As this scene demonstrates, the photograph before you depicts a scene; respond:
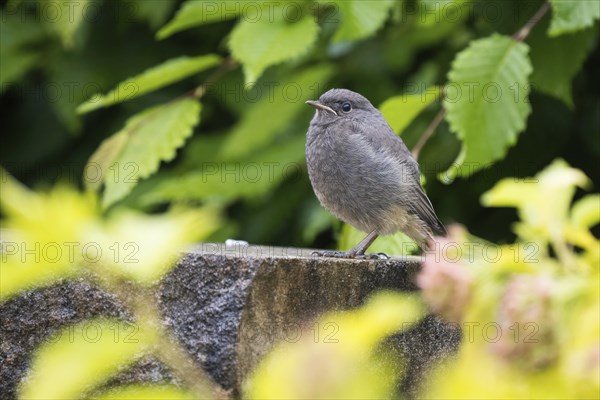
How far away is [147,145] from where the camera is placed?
386cm

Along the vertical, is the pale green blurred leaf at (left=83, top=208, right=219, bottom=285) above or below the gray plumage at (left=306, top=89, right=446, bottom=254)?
above

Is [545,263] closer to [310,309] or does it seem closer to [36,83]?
[310,309]

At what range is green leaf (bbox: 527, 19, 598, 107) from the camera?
3.89 m

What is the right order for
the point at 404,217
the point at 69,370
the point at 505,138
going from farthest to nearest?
the point at 404,217 → the point at 505,138 → the point at 69,370

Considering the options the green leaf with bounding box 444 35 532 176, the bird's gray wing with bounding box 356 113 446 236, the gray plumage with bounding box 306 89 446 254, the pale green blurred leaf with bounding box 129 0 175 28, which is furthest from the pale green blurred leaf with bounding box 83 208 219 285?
the pale green blurred leaf with bounding box 129 0 175 28

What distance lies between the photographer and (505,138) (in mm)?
3500

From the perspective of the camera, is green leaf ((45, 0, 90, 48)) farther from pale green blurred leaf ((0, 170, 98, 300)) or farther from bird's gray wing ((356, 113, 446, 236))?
pale green blurred leaf ((0, 170, 98, 300))

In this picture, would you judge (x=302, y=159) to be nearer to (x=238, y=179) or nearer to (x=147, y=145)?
(x=238, y=179)

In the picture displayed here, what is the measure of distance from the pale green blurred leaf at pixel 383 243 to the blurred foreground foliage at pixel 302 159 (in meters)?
0.02

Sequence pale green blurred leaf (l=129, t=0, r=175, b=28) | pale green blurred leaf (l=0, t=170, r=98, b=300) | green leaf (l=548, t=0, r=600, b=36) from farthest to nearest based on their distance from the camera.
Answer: pale green blurred leaf (l=129, t=0, r=175, b=28)
green leaf (l=548, t=0, r=600, b=36)
pale green blurred leaf (l=0, t=170, r=98, b=300)

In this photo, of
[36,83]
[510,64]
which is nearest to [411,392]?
[510,64]

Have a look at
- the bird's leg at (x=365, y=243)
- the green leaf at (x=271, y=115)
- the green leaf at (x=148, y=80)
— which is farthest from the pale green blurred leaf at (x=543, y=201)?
the green leaf at (x=271, y=115)

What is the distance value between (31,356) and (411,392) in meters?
1.11

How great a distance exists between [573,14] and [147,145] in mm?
1794
